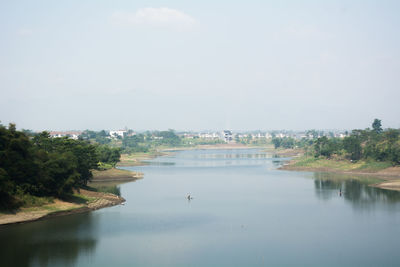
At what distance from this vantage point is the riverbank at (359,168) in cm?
6871

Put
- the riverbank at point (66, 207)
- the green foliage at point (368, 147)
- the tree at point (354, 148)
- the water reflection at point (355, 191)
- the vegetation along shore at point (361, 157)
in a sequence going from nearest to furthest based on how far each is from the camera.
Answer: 1. the riverbank at point (66, 207)
2. the water reflection at point (355, 191)
3. the vegetation along shore at point (361, 157)
4. the green foliage at point (368, 147)
5. the tree at point (354, 148)

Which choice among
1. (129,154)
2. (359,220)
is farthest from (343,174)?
(129,154)

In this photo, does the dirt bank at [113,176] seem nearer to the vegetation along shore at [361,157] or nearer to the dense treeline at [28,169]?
the dense treeline at [28,169]

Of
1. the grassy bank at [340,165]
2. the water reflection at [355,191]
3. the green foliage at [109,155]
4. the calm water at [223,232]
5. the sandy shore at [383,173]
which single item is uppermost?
the green foliage at [109,155]

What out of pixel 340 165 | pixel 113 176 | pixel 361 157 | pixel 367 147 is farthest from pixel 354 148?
pixel 113 176

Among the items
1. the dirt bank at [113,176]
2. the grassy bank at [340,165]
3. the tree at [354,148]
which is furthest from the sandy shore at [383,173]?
the dirt bank at [113,176]

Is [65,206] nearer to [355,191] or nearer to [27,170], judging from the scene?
[27,170]

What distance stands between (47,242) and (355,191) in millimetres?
43316

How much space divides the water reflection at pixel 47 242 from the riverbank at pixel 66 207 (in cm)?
107

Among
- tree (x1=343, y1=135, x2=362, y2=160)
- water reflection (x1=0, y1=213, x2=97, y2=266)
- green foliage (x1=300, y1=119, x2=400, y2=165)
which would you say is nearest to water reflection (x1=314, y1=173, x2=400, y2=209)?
green foliage (x1=300, y1=119, x2=400, y2=165)

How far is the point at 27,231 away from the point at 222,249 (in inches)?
641

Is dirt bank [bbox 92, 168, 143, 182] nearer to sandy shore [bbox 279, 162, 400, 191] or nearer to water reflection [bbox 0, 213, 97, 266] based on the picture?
water reflection [bbox 0, 213, 97, 266]

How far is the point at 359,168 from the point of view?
282ft

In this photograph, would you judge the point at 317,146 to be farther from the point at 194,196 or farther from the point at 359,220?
the point at 359,220
